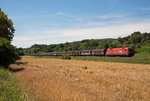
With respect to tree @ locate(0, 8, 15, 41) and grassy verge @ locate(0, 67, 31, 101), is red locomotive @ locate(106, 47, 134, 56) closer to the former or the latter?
tree @ locate(0, 8, 15, 41)

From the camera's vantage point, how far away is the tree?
29516 millimetres

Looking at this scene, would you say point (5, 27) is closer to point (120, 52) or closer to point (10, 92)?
point (10, 92)

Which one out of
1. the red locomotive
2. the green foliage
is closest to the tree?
the green foliage

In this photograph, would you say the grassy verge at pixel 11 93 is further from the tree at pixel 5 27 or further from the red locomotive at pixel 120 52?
the red locomotive at pixel 120 52

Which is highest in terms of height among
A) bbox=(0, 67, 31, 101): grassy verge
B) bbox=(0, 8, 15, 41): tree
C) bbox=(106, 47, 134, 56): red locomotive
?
bbox=(0, 8, 15, 41): tree

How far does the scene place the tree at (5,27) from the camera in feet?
96.8

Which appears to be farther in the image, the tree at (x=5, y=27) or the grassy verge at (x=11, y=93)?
the tree at (x=5, y=27)

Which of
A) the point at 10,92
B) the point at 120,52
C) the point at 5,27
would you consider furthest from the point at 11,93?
the point at 120,52

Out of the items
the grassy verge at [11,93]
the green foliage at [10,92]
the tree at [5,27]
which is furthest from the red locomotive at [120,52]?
the green foliage at [10,92]

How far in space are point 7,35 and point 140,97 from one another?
33513 millimetres

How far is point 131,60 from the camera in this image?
31.5m

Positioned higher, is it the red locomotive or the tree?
the tree

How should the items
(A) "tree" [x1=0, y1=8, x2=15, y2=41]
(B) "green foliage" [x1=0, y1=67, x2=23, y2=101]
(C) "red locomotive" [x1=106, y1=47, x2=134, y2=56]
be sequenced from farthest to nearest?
(C) "red locomotive" [x1=106, y1=47, x2=134, y2=56] → (A) "tree" [x1=0, y1=8, x2=15, y2=41] → (B) "green foliage" [x1=0, y1=67, x2=23, y2=101]

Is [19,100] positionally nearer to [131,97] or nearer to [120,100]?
[120,100]
